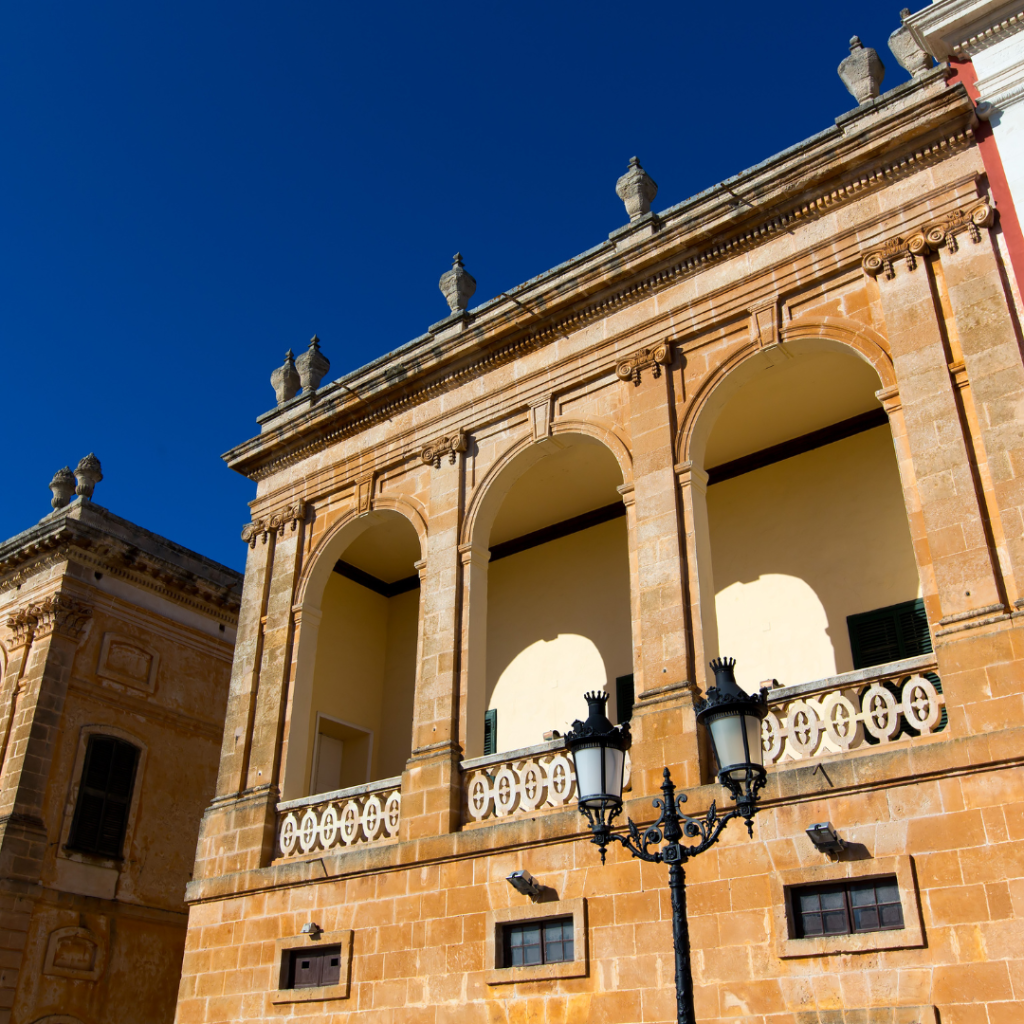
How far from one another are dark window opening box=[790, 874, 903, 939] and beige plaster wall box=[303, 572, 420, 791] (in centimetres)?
782

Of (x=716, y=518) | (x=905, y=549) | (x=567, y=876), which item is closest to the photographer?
(x=567, y=876)

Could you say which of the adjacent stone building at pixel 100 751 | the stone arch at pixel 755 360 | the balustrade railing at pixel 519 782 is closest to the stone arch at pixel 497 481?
the stone arch at pixel 755 360

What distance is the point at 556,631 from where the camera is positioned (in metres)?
14.7

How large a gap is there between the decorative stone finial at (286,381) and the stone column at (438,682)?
3720 millimetres

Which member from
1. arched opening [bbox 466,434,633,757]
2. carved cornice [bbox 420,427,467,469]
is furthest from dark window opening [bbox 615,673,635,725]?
carved cornice [bbox 420,427,467,469]

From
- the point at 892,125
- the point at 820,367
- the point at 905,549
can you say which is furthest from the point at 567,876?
the point at 892,125

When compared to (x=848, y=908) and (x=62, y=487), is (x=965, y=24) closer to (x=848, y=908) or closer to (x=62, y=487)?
(x=848, y=908)

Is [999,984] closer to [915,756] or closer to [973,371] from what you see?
[915,756]

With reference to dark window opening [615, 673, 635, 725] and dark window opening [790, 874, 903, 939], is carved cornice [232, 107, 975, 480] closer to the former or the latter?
dark window opening [615, 673, 635, 725]

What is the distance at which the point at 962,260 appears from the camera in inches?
391

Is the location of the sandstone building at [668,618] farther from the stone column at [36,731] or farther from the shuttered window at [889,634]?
the stone column at [36,731]

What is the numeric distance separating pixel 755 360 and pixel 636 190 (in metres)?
3.04

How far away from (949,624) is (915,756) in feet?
3.55

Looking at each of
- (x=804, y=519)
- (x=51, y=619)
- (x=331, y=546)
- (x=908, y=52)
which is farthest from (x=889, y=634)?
(x=51, y=619)
